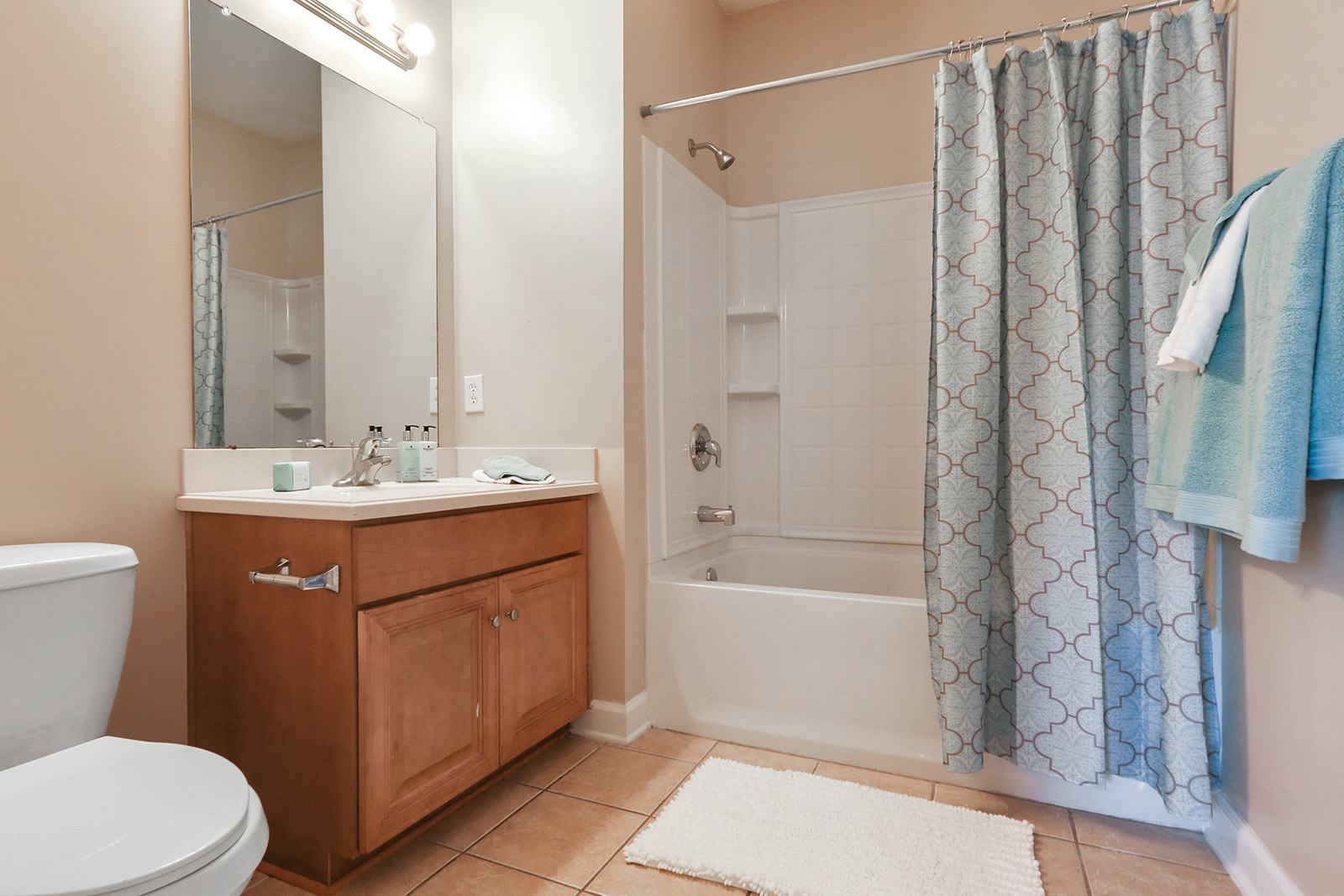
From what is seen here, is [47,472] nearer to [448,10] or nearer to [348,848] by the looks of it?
[348,848]

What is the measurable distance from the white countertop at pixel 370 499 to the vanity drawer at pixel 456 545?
0.03 meters

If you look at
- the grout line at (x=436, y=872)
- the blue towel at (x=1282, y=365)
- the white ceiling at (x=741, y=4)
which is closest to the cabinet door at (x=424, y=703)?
the grout line at (x=436, y=872)

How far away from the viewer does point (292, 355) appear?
73.3 inches

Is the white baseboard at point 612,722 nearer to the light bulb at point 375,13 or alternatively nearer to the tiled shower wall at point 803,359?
the tiled shower wall at point 803,359

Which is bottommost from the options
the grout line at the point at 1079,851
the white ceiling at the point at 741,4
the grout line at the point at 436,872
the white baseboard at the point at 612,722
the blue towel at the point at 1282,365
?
the grout line at the point at 1079,851

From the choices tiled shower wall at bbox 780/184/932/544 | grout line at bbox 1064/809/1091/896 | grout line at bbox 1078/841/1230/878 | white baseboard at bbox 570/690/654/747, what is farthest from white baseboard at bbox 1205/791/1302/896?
white baseboard at bbox 570/690/654/747

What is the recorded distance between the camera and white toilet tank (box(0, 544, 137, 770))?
3.65 ft

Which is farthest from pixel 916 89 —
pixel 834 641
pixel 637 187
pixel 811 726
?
pixel 811 726

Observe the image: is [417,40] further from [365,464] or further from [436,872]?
[436,872]

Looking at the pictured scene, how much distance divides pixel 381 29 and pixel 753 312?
1569mm

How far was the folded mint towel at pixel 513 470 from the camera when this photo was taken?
2.03 m

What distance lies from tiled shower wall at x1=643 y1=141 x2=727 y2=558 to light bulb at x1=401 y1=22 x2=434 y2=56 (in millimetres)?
750

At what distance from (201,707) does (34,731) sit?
0.46m

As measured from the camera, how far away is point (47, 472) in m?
1.37
